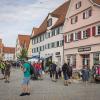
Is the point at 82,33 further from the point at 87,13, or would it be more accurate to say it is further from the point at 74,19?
the point at 74,19

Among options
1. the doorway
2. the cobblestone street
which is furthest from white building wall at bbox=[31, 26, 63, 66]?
the cobblestone street

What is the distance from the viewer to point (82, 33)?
43.9 meters

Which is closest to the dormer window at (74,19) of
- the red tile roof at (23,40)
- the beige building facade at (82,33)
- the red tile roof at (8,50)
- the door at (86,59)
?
the beige building facade at (82,33)

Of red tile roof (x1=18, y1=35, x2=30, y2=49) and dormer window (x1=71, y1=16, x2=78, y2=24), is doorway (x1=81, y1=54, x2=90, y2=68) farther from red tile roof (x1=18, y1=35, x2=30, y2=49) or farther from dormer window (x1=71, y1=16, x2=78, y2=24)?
red tile roof (x1=18, y1=35, x2=30, y2=49)

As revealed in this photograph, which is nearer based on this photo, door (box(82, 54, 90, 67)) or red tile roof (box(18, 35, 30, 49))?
door (box(82, 54, 90, 67))

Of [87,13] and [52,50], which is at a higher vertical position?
[87,13]

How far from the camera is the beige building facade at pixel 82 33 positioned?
4009 cm

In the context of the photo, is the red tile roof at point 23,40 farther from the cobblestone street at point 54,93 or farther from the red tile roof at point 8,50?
the cobblestone street at point 54,93

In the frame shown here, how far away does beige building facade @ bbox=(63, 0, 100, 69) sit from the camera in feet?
132

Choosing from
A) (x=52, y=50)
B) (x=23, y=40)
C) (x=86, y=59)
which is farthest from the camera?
(x=23, y=40)

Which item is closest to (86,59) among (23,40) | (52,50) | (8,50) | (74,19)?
(74,19)

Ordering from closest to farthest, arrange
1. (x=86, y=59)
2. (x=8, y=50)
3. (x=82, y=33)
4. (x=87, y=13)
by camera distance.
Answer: (x=87, y=13)
(x=86, y=59)
(x=82, y=33)
(x=8, y=50)

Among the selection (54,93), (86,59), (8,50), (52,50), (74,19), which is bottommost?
(54,93)

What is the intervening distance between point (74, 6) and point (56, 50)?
37.3ft
